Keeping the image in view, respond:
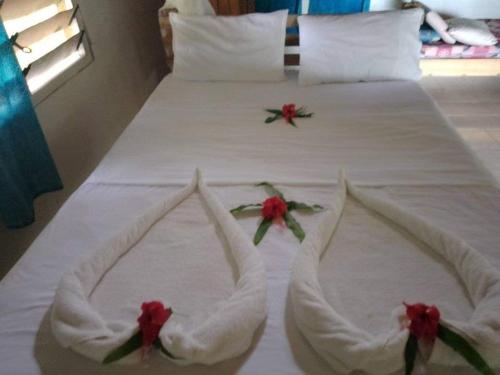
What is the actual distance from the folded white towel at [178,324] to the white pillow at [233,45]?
1.39m

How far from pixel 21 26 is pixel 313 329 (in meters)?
1.71

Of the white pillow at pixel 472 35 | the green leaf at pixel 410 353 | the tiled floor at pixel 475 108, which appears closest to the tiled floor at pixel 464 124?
the tiled floor at pixel 475 108

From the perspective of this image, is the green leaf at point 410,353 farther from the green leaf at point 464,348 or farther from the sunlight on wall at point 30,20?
the sunlight on wall at point 30,20

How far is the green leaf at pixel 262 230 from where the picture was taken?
100cm

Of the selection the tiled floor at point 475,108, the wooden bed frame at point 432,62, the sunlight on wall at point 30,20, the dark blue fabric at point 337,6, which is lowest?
the tiled floor at point 475,108

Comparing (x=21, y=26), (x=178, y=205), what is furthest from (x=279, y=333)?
(x=21, y=26)

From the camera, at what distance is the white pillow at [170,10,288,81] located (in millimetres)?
1979

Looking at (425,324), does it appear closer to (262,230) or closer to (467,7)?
(262,230)

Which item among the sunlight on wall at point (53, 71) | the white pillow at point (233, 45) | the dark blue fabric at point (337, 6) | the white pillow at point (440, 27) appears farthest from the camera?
the dark blue fabric at point (337, 6)

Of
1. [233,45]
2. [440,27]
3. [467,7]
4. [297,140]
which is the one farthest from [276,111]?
[467,7]

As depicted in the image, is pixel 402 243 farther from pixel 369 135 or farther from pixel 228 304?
pixel 369 135

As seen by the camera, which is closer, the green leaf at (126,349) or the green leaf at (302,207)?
the green leaf at (126,349)

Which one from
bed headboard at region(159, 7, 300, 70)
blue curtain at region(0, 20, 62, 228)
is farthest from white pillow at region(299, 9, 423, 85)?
blue curtain at region(0, 20, 62, 228)

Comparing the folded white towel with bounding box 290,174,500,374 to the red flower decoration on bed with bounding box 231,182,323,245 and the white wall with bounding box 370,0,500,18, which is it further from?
the white wall with bounding box 370,0,500,18
